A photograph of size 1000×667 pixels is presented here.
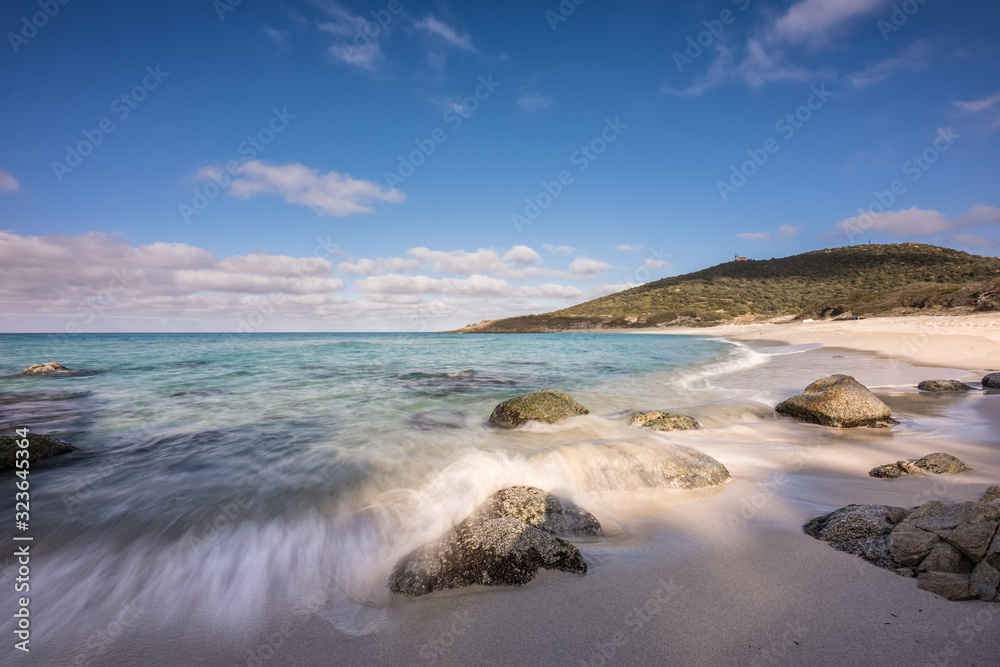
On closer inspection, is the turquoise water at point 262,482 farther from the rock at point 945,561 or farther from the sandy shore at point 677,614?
the rock at point 945,561

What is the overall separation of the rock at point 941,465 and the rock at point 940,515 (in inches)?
108

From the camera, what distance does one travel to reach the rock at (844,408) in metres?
8.26

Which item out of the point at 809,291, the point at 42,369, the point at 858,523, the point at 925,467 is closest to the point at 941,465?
the point at 925,467

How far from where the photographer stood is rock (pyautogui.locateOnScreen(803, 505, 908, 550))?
3.58 meters

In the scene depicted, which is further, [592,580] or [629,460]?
[629,460]

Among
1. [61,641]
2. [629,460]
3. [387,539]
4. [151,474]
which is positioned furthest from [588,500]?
[151,474]

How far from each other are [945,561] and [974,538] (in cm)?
25

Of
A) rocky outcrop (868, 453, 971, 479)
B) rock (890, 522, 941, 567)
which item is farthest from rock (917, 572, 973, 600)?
rocky outcrop (868, 453, 971, 479)

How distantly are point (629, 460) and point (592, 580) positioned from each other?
3.04 m

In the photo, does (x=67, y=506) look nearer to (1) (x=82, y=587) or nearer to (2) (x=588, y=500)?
(1) (x=82, y=587)

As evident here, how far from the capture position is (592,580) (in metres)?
3.43

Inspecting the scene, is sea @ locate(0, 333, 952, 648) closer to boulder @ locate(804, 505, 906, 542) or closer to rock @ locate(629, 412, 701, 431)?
rock @ locate(629, 412, 701, 431)

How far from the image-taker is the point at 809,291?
8331 cm

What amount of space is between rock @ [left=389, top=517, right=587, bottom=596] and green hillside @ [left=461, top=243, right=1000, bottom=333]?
155 ft
